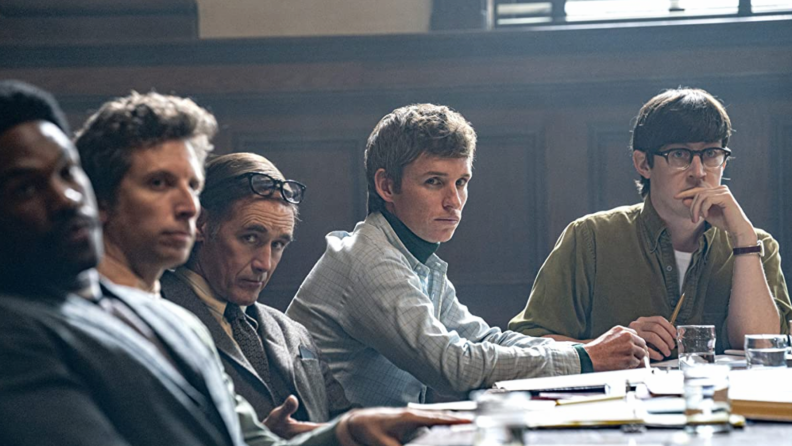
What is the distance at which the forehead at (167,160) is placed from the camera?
58.1 inches

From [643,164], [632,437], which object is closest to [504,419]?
[632,437]

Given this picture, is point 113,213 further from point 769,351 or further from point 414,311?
point 769,351

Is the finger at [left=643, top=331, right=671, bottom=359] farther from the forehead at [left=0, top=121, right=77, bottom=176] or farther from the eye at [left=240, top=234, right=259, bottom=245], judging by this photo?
the forehead at [left=0, top=121, right=77, bottom=176]

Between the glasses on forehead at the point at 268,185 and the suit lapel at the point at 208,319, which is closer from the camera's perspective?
the suit lapel at the point at 208,319

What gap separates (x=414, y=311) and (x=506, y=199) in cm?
221

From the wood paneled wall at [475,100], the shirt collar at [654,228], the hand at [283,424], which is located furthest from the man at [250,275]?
the wood paneled wall at [475,100]

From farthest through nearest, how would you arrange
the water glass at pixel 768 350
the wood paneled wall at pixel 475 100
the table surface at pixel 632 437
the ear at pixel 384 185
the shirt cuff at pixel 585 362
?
1. the wood paneled wall at pixel 475 100
2. the ear at pixel 384 185
3. the shirt cuff at pixel 585 362
4. the water glass at pixel 768 350
5. the table surface at pixel 632 437

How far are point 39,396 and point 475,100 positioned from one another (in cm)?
355

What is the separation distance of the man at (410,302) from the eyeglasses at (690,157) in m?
0.62

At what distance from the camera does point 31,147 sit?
3.49ft

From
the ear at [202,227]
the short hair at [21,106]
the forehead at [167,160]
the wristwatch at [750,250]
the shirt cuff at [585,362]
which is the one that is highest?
the short hair at [21,106]

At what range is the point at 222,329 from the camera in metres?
2.01

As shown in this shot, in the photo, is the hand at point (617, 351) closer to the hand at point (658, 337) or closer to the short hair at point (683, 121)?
the hand at point (658, 337)

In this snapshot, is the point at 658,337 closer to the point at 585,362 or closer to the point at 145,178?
the point at 585,362
